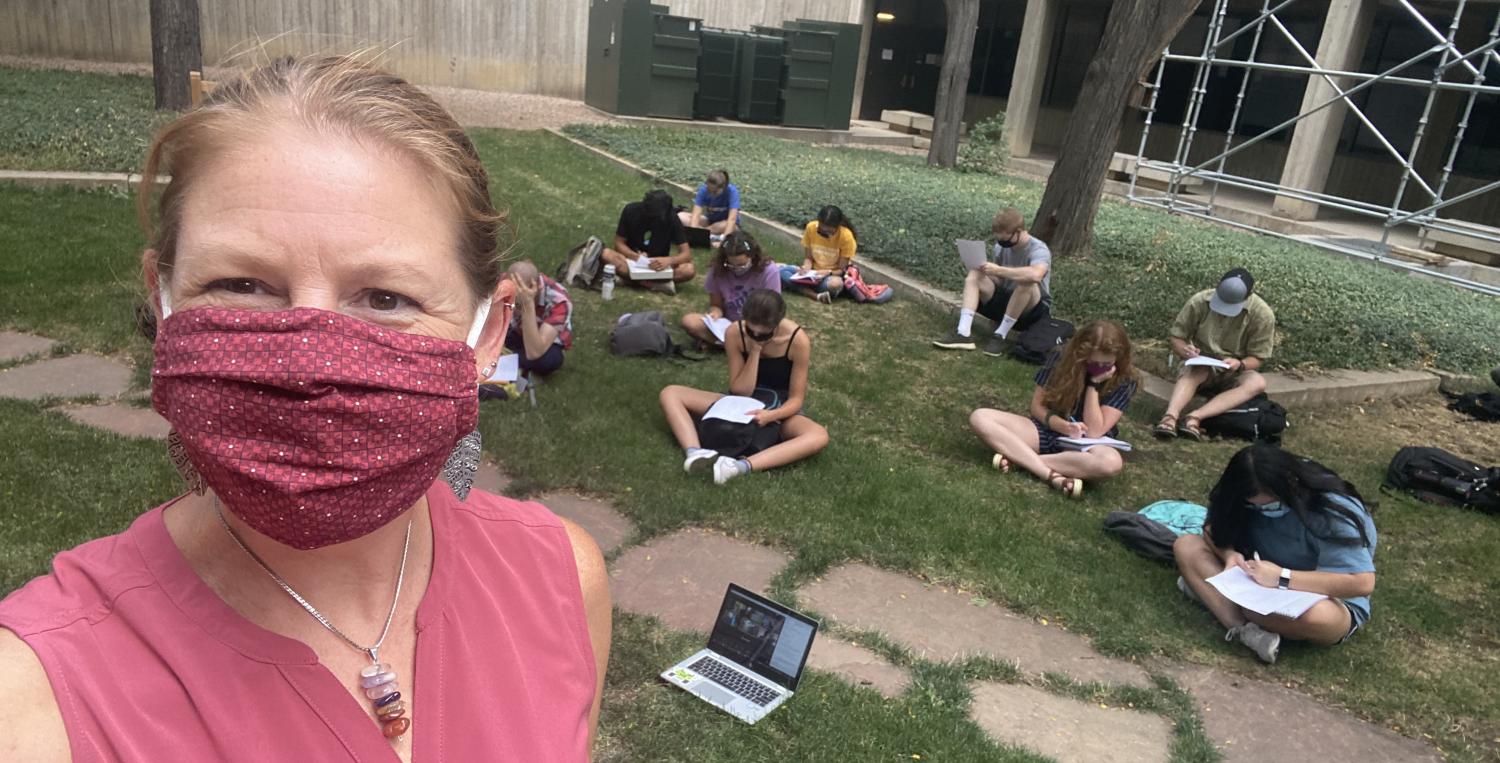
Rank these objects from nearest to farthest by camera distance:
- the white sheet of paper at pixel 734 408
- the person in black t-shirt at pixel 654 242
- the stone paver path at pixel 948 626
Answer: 1. the stone paver path at pixel 948 626
2. the white sheet of paper at pixel 734 408
3. the person in black t-shirt at pixel 654 242

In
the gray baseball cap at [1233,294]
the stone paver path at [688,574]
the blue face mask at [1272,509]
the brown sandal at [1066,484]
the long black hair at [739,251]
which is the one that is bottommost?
the stone paver path at [688,574]

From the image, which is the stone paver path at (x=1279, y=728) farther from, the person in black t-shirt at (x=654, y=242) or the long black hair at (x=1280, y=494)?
the person in black t-shirt at (x=654, y=242)

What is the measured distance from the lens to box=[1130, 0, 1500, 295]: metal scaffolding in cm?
1236

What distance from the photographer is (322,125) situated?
1.16 metres

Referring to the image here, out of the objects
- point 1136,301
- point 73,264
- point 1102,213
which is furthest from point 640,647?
point 1102,213

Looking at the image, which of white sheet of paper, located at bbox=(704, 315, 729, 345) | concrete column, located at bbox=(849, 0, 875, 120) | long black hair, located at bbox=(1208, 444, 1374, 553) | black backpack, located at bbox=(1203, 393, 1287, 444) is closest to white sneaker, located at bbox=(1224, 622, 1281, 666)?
long black hair, located at bbox=(1208, 444, 1374, 553)

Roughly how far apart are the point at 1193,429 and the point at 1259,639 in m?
2.82

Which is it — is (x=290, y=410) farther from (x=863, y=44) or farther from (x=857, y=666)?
(x=863, y=44)

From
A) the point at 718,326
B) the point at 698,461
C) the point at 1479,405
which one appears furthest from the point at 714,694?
the point at 1479,405

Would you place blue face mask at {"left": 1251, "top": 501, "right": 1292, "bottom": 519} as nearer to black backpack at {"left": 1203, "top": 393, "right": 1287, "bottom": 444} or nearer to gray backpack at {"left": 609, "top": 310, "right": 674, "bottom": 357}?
black backpack at {"left": 1203, "top": 393, "right": 1287, "bottom": 444}

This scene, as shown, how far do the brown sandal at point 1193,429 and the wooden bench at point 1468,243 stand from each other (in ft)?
30.1

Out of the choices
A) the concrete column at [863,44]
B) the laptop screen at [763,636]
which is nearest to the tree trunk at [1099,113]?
the laptop screen at [763,636]

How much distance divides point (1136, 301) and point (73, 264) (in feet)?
28.2

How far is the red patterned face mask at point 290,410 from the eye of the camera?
42.5 inches
